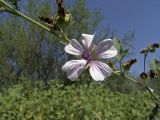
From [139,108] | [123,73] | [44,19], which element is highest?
[44,19]

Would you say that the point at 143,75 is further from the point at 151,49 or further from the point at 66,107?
the point at 66,107

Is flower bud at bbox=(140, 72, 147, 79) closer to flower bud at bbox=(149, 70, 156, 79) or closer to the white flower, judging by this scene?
flower bud at bbox=(149, 70, 156, 79)

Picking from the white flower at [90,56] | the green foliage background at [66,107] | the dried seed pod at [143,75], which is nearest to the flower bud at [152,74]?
the dried seed pod at [143,75]

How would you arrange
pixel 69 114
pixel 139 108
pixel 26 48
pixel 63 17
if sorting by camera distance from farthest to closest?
pixel 26 48 → pixel 139 108 → pixel 69 114 → pixel 63 17

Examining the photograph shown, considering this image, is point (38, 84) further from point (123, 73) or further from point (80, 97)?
point (123, 73)

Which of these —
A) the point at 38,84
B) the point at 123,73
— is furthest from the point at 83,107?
the point at 123,73

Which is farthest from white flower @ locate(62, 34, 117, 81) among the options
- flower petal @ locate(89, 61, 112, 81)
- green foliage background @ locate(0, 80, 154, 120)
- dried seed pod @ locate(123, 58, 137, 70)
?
green foliage background @ locate(0, 80, 154, 120)
